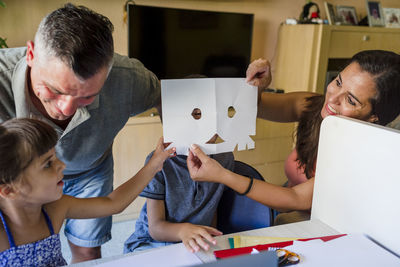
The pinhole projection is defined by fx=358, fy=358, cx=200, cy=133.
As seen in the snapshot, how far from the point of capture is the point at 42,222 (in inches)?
35.7


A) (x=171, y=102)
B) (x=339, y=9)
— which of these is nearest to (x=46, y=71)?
(x=171, y=102)

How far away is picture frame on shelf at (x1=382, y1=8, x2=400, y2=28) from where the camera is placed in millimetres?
3457

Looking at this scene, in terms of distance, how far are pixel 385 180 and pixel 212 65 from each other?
7.27ft

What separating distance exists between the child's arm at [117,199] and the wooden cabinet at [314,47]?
7.55 ft

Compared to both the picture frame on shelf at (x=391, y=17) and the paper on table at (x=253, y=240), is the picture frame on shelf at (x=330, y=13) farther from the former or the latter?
the paper on table at (x=253, y=240)

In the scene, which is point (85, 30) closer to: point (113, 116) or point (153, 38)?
point (113, 116)

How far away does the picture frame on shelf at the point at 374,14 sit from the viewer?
3.32 m

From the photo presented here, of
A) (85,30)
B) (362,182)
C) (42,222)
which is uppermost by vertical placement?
(85,30)

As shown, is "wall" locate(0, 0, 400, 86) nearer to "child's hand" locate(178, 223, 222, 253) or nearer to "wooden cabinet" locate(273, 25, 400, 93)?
"wooden cabinet" locate(273, 25, 400, 93)

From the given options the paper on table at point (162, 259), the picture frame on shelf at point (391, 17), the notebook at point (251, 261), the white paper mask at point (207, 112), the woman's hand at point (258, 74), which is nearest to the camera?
the notebook at point (251, 261)

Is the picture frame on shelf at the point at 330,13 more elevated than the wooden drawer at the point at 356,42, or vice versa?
the picture frame on shelf at the point at 330,13

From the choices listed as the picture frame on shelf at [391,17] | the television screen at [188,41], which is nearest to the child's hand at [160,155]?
the television screen at [188,41]

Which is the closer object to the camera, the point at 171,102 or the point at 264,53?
the point at 171,102

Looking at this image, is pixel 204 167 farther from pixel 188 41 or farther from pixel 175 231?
pixel 188 41
